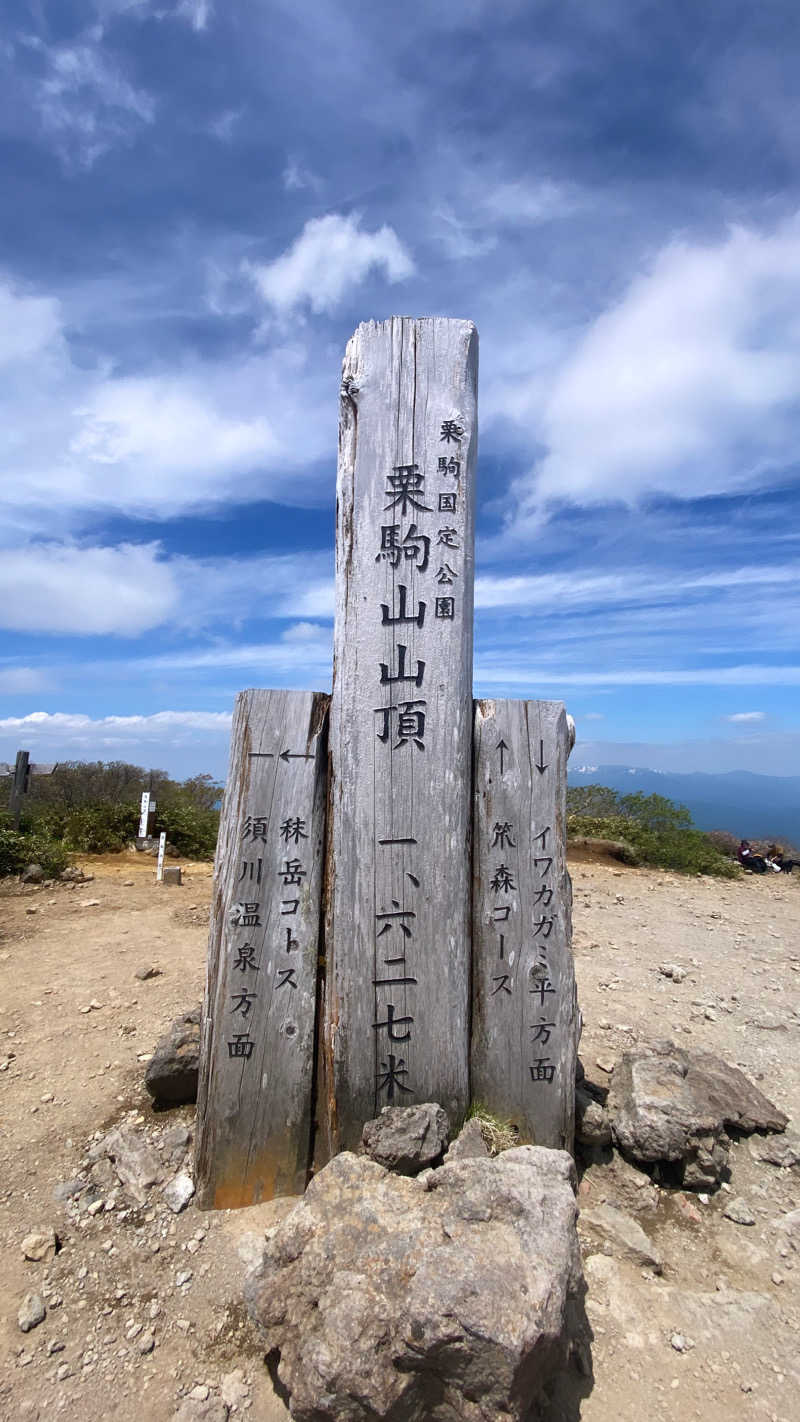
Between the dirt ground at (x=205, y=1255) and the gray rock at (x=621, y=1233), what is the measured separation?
0.03 m

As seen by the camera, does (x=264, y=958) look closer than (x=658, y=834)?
Yes

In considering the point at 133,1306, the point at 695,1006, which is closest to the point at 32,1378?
the point at 133,1306

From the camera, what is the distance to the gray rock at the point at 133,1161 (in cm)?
359

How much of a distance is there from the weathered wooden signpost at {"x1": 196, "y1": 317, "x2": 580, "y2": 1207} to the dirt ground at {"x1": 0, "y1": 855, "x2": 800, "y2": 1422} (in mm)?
448

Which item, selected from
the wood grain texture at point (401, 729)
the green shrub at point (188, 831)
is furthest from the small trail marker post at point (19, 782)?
the wood grain texture at point (401, 729)

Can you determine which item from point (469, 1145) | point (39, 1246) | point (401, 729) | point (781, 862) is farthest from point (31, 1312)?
point (781, 862)

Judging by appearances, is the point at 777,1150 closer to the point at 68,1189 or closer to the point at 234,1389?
the point at 234,1389

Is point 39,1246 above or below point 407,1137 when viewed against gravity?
below

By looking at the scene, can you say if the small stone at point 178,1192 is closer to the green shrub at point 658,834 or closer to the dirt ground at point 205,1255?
the dirt ground at point 205,1255

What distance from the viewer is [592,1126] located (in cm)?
384

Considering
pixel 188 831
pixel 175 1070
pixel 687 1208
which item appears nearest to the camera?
pixel 687 1208

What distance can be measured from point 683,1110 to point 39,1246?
3.19 meters

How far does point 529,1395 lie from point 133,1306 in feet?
5.44

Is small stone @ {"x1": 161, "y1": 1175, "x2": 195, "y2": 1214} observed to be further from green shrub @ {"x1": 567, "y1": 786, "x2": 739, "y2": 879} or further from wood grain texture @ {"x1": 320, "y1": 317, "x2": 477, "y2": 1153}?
green shrub @ {"x1": 567, "y1": 786, "x2": 739, "y2": 879}
